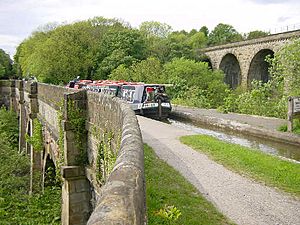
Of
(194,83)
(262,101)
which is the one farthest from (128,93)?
(194,83)

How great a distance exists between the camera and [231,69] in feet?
144

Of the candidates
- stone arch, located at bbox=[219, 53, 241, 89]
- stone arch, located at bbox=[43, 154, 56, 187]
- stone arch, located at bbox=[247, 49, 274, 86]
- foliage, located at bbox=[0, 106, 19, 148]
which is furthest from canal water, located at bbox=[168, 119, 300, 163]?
stone arch, located at bbox=[219, 53, 241, 89]

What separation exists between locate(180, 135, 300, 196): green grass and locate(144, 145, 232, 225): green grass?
1.55 m

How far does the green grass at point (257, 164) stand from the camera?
7.33 m

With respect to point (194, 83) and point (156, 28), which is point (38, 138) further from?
point (156, 28)

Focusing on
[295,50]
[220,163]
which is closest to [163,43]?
[295,50]

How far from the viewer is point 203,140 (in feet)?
38.4

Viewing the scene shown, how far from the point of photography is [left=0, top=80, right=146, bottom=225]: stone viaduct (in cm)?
163

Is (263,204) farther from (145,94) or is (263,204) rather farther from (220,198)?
(145,94)

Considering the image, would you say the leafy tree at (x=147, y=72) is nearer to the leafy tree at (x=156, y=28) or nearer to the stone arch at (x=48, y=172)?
the stone arch at (x=48, y=172)

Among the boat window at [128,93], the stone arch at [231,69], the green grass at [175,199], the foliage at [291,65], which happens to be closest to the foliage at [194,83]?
the boat window at [128,93]

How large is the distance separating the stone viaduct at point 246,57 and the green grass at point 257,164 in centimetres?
2112

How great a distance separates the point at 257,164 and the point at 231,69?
36.7 m

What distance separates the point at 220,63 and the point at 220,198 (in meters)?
38.2
